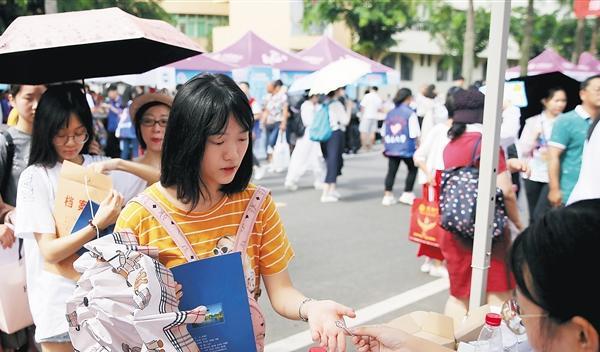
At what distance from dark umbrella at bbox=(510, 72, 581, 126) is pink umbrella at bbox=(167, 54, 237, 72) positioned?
656 cm

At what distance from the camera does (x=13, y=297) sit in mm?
2725

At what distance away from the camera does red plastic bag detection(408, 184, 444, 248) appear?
4.54 metres

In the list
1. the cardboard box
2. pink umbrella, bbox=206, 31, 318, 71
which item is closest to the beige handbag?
the cardboard box

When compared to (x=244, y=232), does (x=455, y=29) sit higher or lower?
higher

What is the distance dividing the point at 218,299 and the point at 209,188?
34cm

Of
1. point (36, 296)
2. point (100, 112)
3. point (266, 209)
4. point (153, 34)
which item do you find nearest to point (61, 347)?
point (36, 296)

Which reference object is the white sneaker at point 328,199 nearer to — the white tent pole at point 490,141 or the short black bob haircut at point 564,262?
the white tent pole at point 490,141

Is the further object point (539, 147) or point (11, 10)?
point (11, 10)

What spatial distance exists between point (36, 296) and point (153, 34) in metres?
1.18

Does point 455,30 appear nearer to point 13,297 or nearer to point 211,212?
point 13,297

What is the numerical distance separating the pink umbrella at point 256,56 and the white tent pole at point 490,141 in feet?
35.1

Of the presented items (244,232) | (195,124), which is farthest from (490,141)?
(195,124)

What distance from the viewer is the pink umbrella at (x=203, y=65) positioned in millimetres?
11625

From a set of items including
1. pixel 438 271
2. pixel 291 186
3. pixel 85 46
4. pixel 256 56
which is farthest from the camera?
pixel 256 56
